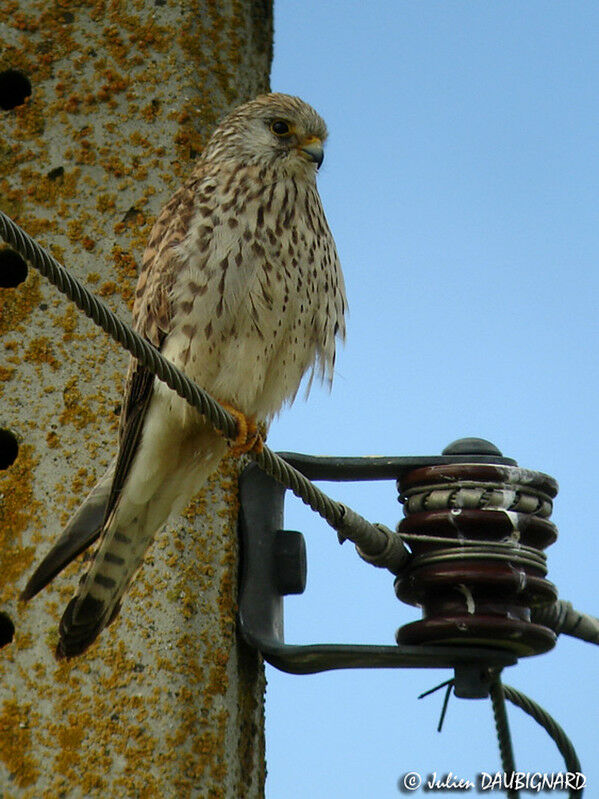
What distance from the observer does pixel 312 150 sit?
12.6ft

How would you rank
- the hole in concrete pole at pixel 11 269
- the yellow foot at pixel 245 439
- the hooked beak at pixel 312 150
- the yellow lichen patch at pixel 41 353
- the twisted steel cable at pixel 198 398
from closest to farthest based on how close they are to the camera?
the twisted steel cable at pixel 198 398 → the yellow foot at pixel 245 439 → the yellow lichen patch at pixel 41 353 → the hole in concrete pole at pixel 11 269 → the hooked beak at pixel 312 150

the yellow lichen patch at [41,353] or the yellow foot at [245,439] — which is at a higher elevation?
the yellow lichen patch at [41,353]

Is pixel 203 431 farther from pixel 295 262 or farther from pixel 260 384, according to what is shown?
pixel 295 262

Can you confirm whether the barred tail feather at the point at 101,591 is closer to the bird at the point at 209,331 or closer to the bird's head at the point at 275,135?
the bird at the point at 209,331

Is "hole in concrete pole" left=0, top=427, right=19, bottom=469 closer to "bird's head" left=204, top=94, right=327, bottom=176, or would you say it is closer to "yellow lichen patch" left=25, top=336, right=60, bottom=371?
"yellow lichen patch" left=25, top=336, right=60, bottom=371

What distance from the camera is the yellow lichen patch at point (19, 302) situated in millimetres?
3369

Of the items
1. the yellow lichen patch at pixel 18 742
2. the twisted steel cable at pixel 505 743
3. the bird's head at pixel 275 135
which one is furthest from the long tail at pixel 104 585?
the bird's head at pixel 275 135

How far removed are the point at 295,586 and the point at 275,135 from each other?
134 centimetres

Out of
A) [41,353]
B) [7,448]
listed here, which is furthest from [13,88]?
[7,448]

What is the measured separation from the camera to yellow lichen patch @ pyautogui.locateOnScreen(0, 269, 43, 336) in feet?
11.1

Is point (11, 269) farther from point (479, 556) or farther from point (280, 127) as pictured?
point (479, 556)

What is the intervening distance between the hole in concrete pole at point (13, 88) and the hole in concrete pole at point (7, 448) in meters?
0.95

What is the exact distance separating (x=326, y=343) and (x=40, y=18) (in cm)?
120

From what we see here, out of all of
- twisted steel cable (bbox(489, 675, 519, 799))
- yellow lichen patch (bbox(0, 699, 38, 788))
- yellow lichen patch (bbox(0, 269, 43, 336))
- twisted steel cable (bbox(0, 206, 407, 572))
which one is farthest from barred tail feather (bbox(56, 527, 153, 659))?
twisted steel cable (bbox(489, 675, 519, 799))
